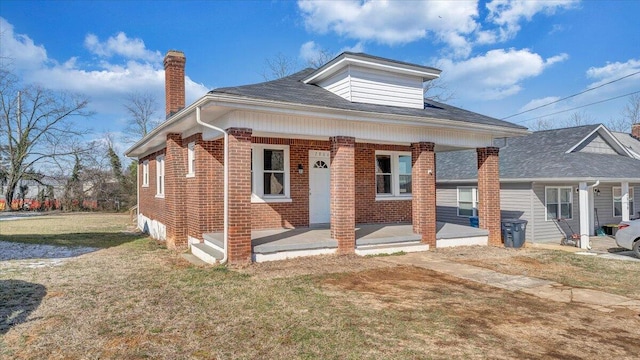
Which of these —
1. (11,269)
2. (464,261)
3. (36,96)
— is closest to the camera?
(11,269)

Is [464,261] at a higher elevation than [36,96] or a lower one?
A: lower

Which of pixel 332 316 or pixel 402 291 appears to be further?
pixel 402 291

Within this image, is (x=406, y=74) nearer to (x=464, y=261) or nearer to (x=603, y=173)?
(x=464, y=261)

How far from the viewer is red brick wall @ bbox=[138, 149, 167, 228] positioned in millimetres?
12555

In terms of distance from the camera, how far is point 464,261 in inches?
357

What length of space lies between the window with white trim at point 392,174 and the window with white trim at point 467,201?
18.0 ft

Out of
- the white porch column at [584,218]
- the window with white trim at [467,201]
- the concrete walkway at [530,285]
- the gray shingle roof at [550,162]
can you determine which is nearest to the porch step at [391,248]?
the concrete walkway at [530,285]

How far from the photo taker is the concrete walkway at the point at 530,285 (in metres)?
5.82

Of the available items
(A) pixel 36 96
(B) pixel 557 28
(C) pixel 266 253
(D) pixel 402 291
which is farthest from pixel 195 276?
(A) pixel 36 96

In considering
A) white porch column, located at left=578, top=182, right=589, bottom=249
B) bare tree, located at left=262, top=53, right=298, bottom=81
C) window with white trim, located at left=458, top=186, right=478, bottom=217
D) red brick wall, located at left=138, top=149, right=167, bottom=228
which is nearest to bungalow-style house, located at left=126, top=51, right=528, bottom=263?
red brick wall, located at left=138, top=149, right=167, bottom=228

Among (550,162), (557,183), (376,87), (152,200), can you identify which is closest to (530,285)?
(376,87)

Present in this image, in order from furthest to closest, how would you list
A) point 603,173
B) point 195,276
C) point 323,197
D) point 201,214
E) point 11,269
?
1. point 603,173
2. point 323,197
3. point 201,214
4. point 11,269
5. point 195,276

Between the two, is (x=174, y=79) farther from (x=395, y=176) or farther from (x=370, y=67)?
(x=395, y=176)

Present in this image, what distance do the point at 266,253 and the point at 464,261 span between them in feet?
15.0
